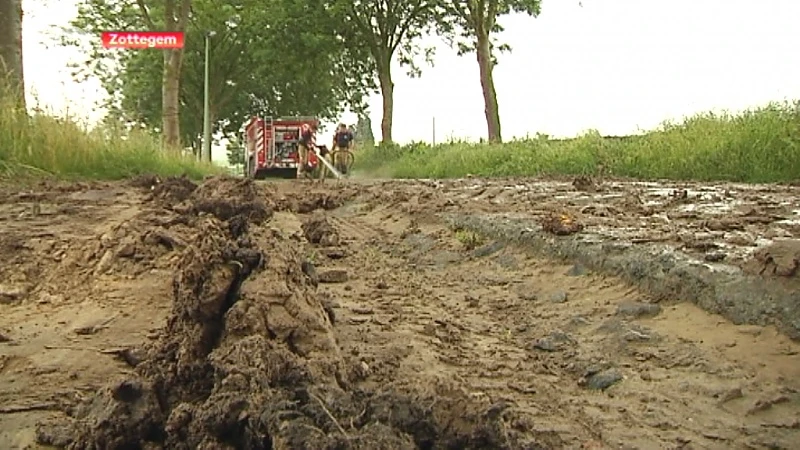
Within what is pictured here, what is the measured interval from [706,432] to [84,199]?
5568 mm

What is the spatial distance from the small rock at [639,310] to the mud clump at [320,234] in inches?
111

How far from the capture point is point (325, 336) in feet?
9.64

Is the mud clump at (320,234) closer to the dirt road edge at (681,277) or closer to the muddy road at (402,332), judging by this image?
the muddy road at (402,332)

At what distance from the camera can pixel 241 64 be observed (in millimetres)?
39844

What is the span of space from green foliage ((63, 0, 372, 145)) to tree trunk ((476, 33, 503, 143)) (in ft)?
25.8

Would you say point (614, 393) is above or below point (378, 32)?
below

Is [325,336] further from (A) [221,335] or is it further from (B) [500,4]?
(B) [500,4]

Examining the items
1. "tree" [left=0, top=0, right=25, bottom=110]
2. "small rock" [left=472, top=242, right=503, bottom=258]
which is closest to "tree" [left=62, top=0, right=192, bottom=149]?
"tree" [left=0, top=0, right=25, bottom=110]

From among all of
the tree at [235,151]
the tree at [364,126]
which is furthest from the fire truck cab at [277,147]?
the tree at [235,151]

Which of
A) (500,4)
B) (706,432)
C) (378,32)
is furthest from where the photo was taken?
(378,32)

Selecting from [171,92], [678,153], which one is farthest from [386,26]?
[678,153]

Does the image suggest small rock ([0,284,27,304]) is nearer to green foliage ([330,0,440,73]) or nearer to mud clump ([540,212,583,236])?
mud clump ([540,212,583,236])

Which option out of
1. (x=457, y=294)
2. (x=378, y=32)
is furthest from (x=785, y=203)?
(x=378, y=32)

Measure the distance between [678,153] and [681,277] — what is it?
7926 mm
